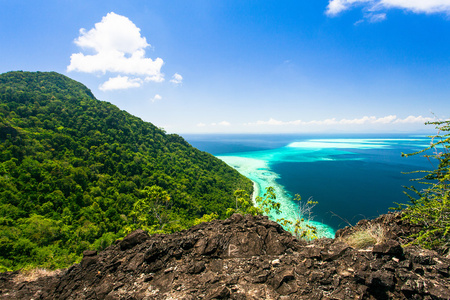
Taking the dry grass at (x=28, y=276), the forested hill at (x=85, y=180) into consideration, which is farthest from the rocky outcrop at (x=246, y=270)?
the forested hill at (x=85, y=180)

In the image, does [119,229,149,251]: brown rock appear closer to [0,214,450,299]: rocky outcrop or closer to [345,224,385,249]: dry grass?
[0,214,450,299]: rocky outcrop

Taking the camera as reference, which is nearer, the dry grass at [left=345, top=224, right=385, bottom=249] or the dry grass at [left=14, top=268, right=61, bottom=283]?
the dry grass at [left=345, top=224, right=385, bottom=249]

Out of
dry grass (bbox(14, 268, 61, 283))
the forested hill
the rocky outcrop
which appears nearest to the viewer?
the rocky outcrop

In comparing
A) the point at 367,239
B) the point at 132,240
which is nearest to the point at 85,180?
the point at 132,240

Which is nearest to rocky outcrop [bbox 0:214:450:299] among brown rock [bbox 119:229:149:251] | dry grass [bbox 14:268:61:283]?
brown rock [bbox 119:229:149:251]

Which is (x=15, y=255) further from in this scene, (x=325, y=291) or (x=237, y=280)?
(x=325, y=291)

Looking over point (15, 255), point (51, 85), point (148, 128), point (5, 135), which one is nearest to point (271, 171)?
point (148, 128)
